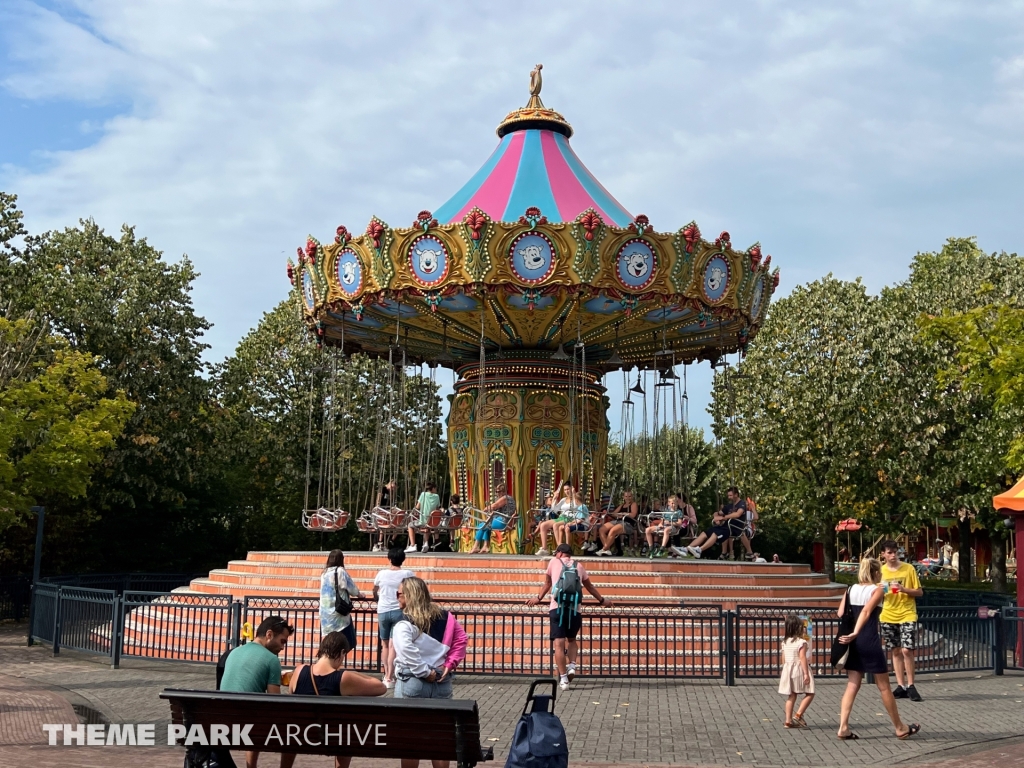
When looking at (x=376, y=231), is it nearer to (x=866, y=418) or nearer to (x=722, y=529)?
(x=722, y=529)

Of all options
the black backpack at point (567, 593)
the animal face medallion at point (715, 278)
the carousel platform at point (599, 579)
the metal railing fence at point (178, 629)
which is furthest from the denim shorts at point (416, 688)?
the animal face medallion at point (715, 278)

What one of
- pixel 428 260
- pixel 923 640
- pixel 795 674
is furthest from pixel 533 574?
pixel 795 674

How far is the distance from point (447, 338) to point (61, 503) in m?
12.1

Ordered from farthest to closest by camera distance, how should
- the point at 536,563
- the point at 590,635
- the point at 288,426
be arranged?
1. the point at 288,426
2. the point at 536,563
3. the point at 590,635

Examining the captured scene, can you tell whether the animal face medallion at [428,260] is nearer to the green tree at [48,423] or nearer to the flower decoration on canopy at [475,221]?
the flower decoration on canopy at [475,221]

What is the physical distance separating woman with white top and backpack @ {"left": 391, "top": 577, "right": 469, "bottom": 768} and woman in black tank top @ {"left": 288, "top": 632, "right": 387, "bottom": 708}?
309mm

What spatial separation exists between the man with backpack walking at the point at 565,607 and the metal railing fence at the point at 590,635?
424 mm

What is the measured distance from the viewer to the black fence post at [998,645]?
12867mm

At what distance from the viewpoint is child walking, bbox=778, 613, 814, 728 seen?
28.9ft

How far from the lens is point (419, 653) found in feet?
19.9

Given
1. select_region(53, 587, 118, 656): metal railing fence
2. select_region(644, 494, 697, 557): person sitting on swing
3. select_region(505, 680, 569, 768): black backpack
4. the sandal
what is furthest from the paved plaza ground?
select_region(644, 494, 697, 557): person sitting on swing

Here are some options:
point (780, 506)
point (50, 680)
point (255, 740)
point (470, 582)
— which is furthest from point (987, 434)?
point (255, 740)

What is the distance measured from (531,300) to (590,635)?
6934 mm

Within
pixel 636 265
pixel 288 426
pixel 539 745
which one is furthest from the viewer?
pixel 288 426
